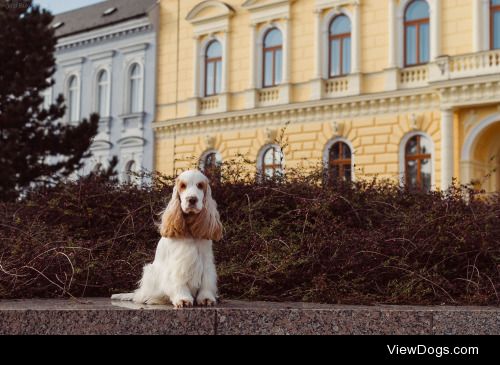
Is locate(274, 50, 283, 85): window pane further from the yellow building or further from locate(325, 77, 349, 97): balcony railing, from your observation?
locate(325, 77, 349, 97): balcony railing

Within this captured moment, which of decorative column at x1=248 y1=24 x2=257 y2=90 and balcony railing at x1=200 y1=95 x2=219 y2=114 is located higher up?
decorative column at x1=248 y1=24 x2=257 y2=90

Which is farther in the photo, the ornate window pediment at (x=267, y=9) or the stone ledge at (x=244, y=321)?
the ornate window pediment at (x=267, y=9)

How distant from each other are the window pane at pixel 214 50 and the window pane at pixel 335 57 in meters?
4.73

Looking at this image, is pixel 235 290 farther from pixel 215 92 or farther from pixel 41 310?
pixel 215 92

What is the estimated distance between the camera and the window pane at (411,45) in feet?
73.0

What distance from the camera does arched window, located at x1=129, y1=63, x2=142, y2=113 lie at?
29000 mm

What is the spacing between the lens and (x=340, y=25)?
24.0m

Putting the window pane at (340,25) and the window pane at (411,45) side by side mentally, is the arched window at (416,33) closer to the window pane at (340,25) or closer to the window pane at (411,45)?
the window pane at (411,45)

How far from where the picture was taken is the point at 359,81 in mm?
22828

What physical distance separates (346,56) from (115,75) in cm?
1030

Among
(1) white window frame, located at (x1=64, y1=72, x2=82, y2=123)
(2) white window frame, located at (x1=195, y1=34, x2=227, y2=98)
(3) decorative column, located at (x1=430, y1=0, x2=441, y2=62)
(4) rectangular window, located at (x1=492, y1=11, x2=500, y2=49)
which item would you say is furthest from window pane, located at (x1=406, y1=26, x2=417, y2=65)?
(1) white window frame, located at (x1=64, y1=72, x2=82, y2=123)

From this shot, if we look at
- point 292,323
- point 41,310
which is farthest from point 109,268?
point 292,323

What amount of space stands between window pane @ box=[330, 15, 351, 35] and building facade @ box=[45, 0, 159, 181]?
7.58 metres
